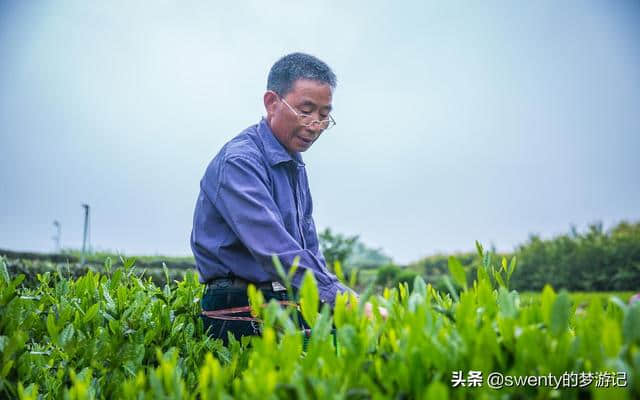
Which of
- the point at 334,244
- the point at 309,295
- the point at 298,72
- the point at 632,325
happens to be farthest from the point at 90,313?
the point at 334,244

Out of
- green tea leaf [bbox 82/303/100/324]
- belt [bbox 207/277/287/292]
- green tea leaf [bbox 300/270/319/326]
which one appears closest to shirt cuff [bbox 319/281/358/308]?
belt [bbox 207/277/287/292]

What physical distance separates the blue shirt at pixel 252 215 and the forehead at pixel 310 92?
0.26 meters

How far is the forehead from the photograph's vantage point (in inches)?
115

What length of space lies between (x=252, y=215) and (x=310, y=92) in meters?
0.93

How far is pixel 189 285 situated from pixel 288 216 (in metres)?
0.70

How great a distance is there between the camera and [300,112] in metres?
2.95

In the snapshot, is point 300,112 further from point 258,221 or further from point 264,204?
point 258,221

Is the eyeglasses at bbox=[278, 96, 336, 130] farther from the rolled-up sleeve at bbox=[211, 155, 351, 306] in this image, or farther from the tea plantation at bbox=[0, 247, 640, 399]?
the tea plantation at bbox=[0, 247, 640, 399]

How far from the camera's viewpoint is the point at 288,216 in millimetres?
2852

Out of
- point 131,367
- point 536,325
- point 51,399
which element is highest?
point 536,325

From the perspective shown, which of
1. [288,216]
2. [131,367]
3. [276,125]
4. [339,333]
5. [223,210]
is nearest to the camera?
[339,333]

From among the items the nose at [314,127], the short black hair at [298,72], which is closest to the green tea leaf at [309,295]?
the nose at [314,127]

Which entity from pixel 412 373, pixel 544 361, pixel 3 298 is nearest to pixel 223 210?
pixel 3 298

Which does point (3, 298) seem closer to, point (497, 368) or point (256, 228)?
point (256, 228)
